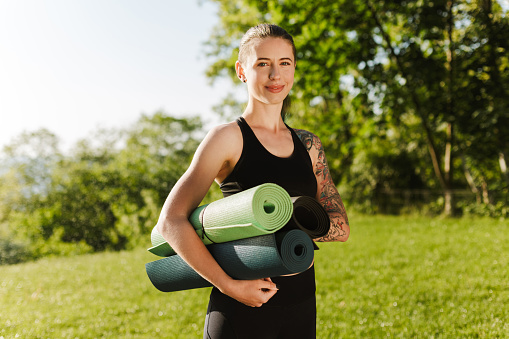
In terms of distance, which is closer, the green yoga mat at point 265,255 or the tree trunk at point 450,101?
the green yoga mat at point 265,255

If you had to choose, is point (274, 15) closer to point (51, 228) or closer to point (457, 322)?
point (457, 322)

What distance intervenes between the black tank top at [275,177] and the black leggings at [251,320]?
2 centimetres

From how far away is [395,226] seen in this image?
38.6ft

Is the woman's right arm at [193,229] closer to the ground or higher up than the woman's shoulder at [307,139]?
closer to the ground

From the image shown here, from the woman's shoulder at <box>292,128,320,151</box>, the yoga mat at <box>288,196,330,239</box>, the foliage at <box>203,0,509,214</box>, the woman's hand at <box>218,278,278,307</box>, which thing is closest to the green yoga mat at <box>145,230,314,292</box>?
the woman's hand at <box>218,278,278,307</box>

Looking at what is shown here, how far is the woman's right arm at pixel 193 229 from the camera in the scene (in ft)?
4.31

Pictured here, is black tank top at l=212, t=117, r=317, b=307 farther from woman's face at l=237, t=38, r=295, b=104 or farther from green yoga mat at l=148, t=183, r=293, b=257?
green yoga mat at l=148, t=183, r=293, b=257

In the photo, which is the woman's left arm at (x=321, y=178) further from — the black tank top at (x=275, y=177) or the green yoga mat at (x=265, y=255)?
the green yoga mat at (x=265, y=255)

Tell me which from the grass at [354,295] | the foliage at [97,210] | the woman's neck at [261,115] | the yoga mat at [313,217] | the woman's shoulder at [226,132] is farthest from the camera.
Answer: the foliage at [97,210]

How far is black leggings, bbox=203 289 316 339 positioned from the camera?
1572mm

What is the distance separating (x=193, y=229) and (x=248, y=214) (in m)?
0.24

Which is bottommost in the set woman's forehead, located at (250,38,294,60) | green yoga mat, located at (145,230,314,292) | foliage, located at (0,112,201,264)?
Answer: foliage, located at (0,112,201,264)

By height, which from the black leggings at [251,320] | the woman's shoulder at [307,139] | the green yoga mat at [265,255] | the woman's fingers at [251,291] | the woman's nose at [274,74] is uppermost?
the woman's nose at [274,74]

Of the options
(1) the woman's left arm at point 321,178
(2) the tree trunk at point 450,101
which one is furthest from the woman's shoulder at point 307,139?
(2) the tree trunk at point 450,101
